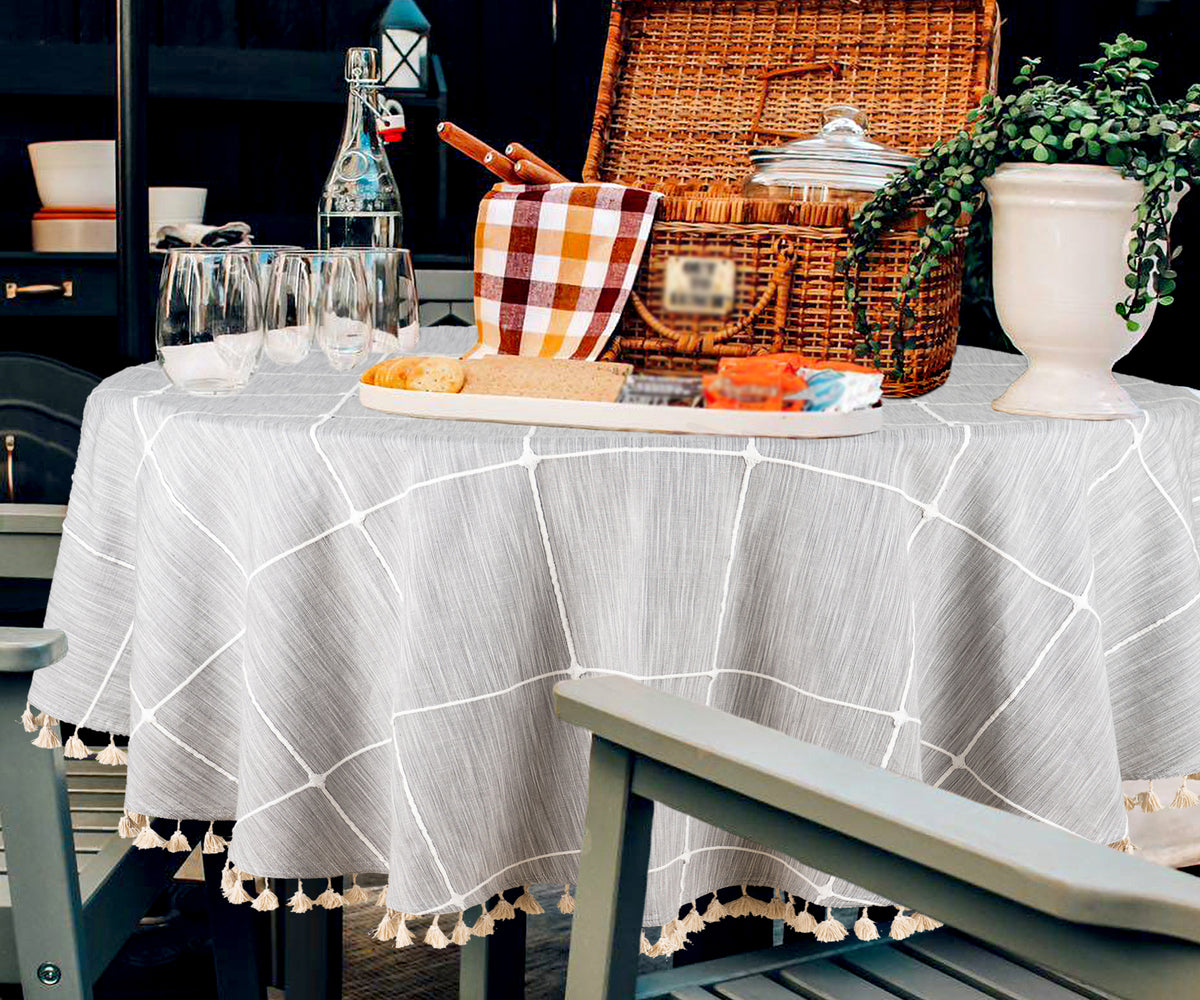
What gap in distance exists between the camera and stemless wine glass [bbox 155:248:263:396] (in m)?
1.18

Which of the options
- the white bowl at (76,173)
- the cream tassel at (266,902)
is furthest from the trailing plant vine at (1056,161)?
the white bowl at (76,173)

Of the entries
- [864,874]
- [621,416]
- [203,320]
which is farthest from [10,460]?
[864,874]

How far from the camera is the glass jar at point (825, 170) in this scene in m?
1.24

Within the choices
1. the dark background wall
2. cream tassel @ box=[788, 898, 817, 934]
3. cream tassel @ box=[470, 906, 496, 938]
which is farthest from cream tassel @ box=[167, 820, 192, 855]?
the dark background wall

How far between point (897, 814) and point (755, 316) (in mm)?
662

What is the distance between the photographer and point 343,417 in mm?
1083

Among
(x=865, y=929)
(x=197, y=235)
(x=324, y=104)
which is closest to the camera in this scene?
(x=865, y=929)

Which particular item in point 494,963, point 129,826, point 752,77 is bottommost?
point 494,963

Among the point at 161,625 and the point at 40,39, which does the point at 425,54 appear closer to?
the point at 40,39

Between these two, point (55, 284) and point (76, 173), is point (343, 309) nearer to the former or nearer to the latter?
point (55, 284)

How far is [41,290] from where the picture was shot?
2785mm

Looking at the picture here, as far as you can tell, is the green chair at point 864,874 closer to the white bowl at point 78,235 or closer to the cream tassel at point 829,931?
the cream tassel at point 829,931

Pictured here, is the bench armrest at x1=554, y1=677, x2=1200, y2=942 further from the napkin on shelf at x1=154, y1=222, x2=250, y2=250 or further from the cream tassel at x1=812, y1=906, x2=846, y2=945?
the napkin on shelf at x1=154, y1=222, x2=250, y2=250

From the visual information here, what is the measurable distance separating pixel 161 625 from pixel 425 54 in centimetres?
221
